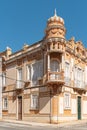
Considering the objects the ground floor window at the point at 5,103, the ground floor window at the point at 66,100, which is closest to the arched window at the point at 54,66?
the ground floor window at the point at 66,100

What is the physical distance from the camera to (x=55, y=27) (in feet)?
84.9

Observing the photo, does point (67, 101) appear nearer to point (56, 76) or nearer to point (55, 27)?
point (56, 76)

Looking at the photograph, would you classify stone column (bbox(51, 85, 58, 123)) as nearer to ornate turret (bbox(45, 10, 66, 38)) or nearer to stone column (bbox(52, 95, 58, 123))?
stone column (bbox(52, 95, 58, 123))

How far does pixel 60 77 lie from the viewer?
25.2 metres

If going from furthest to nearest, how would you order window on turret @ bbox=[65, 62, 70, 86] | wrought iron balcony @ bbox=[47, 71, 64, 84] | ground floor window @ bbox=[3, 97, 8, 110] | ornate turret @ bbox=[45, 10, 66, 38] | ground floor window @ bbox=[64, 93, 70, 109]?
ground floor window @ bbox=[3, 97, 8, 110] → window on turret @ bbox=[65, 62, 70, 86] → ground floor window @ bbox=[64, 93, 70, 109] → ornate turret @ bbox=[45, 10, 66, 38] → wrought iron balcony @ bbox=[47, 71, 64, 84]

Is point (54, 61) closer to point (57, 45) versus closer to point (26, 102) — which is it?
point (57, 45)

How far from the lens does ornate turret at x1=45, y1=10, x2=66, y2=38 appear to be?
2579cm

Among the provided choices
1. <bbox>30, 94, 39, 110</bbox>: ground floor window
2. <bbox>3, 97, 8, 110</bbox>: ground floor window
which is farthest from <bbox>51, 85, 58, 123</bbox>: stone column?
<bbox>3, 97, 8, 110</bbox>: ground floor window

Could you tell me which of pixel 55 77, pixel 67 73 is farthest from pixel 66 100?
pixel 55 77

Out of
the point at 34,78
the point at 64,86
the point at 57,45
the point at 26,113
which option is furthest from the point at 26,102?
the point at 57,45

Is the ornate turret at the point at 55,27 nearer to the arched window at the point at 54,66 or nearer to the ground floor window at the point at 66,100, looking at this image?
the arched window at the point at 54,66

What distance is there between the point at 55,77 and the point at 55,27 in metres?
5.04

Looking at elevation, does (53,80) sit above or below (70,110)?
above

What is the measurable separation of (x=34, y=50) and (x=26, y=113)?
6.99 metres
